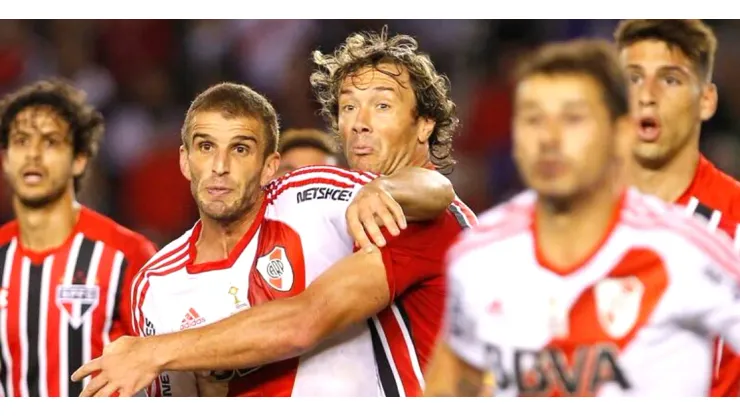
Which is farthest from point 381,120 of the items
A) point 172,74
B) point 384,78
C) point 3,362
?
point 3,362

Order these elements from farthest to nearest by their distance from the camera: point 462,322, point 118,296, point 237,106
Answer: point 118,296 → point 237,106 → point 462,322

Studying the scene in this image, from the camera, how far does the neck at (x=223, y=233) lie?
273 cm

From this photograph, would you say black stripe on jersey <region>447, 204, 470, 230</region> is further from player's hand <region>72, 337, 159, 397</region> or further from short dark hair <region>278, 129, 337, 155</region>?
player's hand <region>72, 337, 159, 397</region>

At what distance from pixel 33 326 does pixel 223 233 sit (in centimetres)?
52

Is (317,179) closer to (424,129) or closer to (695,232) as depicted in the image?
(424,129)

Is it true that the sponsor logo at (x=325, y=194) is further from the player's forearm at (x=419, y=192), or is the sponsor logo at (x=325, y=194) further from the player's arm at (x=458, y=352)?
the player's arm at (x=458, y=352)

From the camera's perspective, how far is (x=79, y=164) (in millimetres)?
2807

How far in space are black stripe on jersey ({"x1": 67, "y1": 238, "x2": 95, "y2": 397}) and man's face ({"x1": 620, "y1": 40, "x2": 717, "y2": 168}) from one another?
1.29 meters

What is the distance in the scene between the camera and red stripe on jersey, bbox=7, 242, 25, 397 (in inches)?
111

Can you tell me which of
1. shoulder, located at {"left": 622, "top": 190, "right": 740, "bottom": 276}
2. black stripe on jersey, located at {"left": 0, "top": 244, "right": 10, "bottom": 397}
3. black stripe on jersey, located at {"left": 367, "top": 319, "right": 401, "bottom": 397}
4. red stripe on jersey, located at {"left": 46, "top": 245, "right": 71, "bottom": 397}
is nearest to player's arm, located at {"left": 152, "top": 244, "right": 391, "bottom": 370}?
black stripe on jersey, located at {"left": 367, "top": 319, "right": 401, "bottom": 397}

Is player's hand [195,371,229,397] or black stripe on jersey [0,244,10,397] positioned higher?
black stripe on jersey [0,244,10,397]

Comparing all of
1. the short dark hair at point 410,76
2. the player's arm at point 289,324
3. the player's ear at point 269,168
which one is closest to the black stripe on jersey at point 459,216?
the short dark hair at point 410,76
